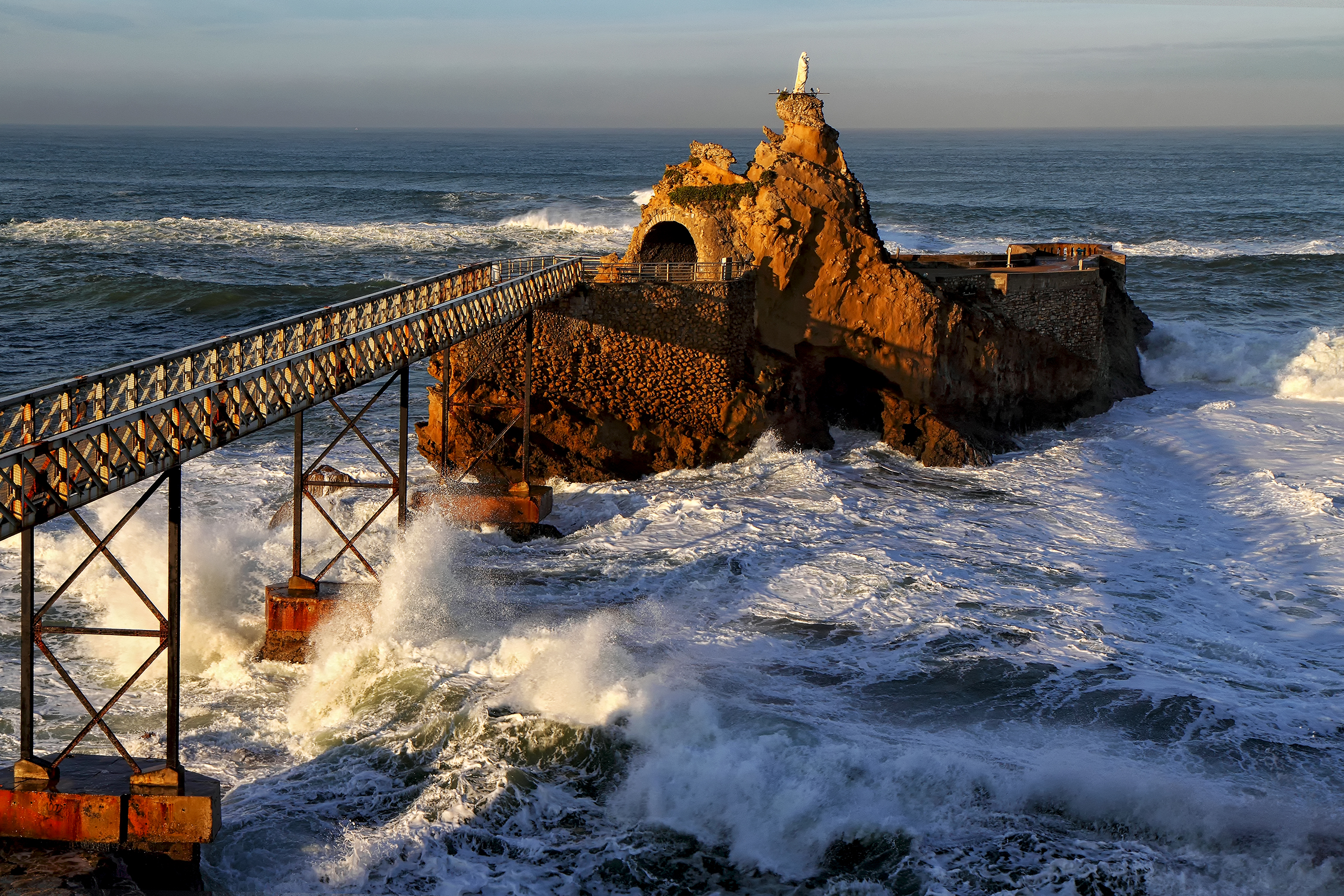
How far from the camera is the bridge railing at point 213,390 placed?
35.7 ft

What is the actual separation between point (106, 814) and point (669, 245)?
19.9 meters

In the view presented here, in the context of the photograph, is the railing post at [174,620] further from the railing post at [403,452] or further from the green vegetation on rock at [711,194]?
the green vegetation on rock at [711,194]

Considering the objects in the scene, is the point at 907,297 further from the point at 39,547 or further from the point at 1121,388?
the point at 39,547

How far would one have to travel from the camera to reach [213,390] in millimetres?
12898

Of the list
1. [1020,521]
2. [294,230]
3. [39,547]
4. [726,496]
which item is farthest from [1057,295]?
[294,230]

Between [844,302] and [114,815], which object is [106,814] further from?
[844,302]

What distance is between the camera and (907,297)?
976 inches

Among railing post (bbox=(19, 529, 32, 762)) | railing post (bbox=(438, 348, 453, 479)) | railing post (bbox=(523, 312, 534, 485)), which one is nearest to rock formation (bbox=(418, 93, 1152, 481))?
railing post (bbox=(438, 348, 453, 479))

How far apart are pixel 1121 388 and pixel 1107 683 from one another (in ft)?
58.2

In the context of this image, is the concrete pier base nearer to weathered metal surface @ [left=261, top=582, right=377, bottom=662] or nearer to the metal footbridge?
the metal footbridge

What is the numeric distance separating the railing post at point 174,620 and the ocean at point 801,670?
3.83 ft

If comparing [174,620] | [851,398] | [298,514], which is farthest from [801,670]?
[851,398]

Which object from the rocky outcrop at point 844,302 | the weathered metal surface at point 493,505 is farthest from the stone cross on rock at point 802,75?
the weathered metal surface at point 493,505

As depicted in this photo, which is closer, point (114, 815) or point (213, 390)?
point (114, 815)
